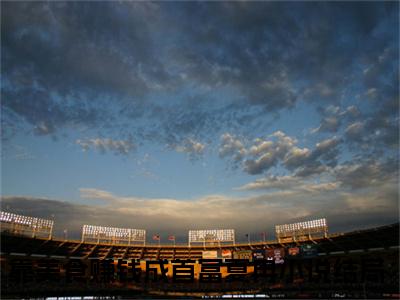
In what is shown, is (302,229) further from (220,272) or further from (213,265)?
(213,265)

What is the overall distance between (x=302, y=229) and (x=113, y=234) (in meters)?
53.5

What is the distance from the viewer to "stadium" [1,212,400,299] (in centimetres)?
7506

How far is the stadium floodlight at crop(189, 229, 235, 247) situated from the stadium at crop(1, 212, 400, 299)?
30cm

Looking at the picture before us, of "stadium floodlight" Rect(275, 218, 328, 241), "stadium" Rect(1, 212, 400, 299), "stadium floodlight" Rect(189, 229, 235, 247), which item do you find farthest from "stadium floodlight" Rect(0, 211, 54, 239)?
"stadium floodlight" Rect(275, 218, 328, 241)

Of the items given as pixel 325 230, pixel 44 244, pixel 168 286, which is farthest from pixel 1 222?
pixel 325 230

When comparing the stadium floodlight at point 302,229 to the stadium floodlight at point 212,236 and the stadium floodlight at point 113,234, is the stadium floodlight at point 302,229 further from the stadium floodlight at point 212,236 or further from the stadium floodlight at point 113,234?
the stadium floodlight at point 113,234

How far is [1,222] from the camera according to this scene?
77.0m

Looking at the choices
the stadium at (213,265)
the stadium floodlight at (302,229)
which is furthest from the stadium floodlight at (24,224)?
the stadium floodlight at (302,229)

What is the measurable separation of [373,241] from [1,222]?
82.9 meters

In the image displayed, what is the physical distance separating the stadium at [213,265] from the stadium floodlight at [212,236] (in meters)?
0.30

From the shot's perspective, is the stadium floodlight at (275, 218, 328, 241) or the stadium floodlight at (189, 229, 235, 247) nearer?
the stadium floodlight at (275, 218, 328, 241)

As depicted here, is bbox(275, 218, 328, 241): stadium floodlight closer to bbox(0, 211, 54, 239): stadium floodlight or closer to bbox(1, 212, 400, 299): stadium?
bbox(1, 212, 400, 299): stadium

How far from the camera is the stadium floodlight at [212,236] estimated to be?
106 metres

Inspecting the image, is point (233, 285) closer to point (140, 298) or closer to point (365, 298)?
point (140, 298)
